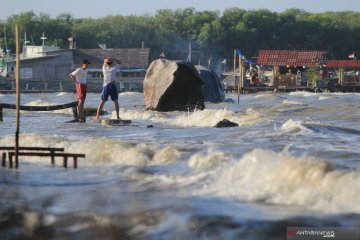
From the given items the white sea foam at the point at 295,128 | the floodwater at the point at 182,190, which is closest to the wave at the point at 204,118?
the white sea foam at the point at 295,128

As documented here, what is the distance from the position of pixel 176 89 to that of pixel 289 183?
549 inches

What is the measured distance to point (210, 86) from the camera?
2877 centimetres

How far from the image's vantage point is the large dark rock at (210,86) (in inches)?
1109

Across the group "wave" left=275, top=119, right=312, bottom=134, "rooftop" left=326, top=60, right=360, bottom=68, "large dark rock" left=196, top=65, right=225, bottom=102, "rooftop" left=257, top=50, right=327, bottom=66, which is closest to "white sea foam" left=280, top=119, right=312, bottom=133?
"wave" left=275, top=119, right=312, bottom=134

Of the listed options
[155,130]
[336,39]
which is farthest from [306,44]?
[155,130]

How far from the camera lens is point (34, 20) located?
307 ft

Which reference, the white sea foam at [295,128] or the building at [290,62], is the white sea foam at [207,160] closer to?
the white sea foam at [295,128]

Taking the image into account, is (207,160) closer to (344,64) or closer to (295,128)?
(295,128)

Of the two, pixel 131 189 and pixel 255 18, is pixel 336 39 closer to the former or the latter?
pixel 255 18

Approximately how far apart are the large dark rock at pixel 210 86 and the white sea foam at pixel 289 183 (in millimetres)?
19941

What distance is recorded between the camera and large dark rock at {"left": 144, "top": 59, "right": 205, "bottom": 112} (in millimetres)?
20922

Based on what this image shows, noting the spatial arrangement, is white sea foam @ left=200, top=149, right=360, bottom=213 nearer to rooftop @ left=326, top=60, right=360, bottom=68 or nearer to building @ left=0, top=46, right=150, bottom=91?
rooftop @ left=326, top=60, right=360, bottom=68

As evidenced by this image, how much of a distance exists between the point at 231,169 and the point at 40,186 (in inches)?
84.1

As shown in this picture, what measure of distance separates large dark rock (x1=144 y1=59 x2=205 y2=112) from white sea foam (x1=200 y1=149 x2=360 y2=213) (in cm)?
1276
